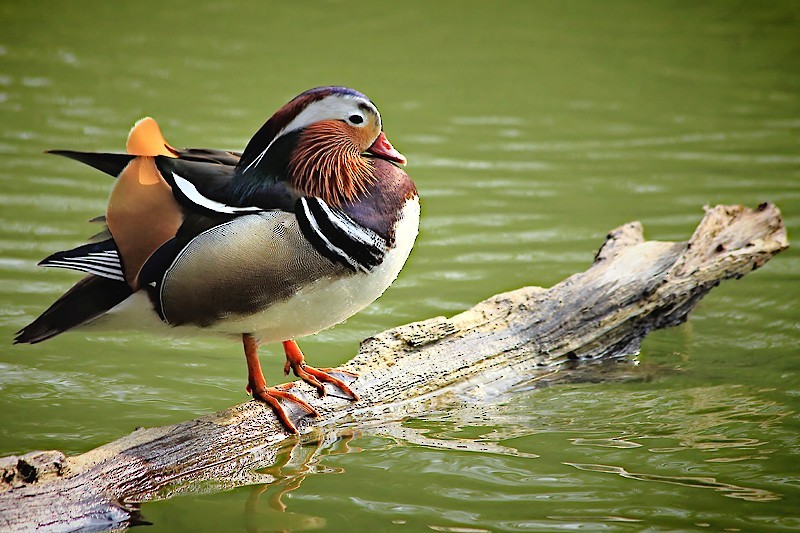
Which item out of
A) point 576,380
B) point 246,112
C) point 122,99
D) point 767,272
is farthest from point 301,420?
point 122,99

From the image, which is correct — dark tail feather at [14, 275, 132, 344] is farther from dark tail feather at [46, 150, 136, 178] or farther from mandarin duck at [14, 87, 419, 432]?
dark tail feather at [46, 150, 136, 178]

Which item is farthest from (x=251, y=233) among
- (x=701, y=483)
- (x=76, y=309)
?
(x=701, y=483)

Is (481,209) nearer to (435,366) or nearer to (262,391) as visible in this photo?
(435,366)

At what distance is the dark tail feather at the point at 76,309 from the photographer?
2.89 m

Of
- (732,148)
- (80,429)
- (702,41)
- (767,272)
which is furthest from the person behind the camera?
(702,41)

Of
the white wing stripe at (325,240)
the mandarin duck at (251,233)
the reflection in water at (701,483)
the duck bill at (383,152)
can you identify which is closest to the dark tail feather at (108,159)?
the mandarin duck at (251,233)

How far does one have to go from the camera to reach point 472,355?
3473 millimetres

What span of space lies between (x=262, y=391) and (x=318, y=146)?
0.70 metres

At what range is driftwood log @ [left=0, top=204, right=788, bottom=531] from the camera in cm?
264

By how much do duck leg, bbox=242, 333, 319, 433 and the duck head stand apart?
0.45 meters

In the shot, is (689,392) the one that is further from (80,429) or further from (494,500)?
(80,429)

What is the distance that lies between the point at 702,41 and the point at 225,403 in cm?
572

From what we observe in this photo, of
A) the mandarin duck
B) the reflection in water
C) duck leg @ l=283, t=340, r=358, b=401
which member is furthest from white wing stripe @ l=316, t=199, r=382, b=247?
the reflection in water

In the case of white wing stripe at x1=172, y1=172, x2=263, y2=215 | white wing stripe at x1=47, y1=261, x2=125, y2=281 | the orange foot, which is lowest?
the orange foot
